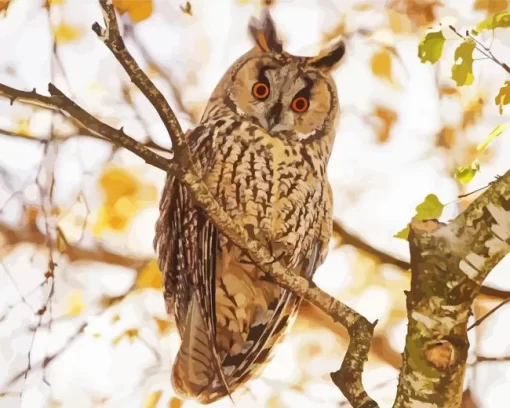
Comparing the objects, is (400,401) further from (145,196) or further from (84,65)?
(84,65)

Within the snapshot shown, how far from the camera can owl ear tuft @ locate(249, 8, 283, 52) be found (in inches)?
47.2

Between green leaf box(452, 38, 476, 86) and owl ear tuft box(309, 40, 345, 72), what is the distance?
24cm

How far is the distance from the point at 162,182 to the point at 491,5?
2.45ft

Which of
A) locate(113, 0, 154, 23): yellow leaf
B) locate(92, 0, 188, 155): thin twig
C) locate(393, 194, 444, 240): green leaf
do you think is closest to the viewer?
locate(92, 0, 188, 155): thin twig

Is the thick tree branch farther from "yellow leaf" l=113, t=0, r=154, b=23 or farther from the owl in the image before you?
"yellow leaf" l=113, t=0, r=154, b=23

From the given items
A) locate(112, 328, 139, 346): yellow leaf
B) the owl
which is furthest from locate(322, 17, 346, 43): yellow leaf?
locate(112, 328, 139, 346): yellow leaf

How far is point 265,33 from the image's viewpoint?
1201 mm

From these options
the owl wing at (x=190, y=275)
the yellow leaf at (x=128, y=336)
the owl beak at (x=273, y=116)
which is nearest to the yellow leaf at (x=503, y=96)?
the owl beak at (x=273, y=116)

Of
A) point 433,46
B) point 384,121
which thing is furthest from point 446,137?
point 433,46

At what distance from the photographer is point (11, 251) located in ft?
3.78

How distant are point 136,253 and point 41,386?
308 mm

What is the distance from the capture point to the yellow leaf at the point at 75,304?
1.16 m

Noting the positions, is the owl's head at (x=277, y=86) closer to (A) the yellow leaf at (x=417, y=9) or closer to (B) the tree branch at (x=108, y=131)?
(A) the yellow leaf at (x=417, y=9)

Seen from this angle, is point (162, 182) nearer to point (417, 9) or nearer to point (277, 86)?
point (277, 86)
